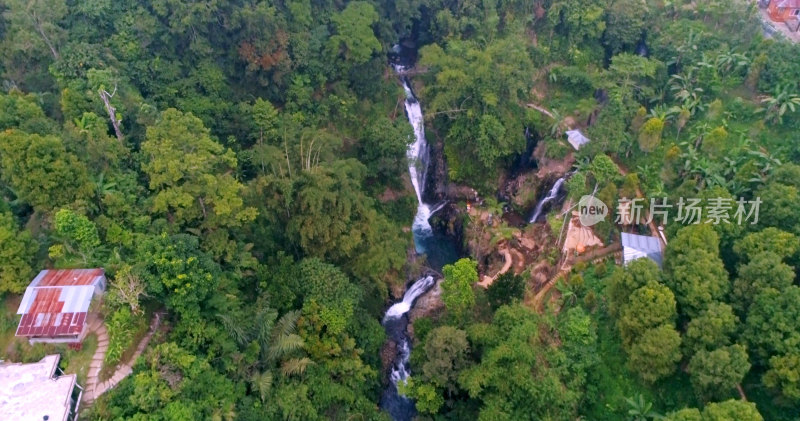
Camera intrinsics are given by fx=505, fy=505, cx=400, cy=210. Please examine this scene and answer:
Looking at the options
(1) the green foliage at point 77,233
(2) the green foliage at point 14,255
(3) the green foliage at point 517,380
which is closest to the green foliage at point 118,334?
(1) the green foliage at point 77,233

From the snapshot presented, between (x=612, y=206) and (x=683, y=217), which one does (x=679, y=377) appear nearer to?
(x=683, y=217)

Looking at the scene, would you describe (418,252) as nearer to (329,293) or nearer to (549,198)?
(549,198)

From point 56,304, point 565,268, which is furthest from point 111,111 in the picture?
point 565,268

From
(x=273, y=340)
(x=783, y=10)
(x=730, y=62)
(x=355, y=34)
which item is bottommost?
(x=273, y=340)

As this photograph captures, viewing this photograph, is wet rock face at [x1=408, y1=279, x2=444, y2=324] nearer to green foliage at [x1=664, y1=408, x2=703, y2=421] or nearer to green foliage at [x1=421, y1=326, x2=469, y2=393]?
green foliage at [x1=421, y1=326, x2=469, y2=393]

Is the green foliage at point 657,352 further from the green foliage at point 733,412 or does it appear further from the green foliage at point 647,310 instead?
the green foliage at point 733,412

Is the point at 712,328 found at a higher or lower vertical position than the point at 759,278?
lower

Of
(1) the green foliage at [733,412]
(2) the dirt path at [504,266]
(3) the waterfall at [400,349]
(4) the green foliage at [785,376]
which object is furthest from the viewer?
(2) the dirt path at [504,266]
